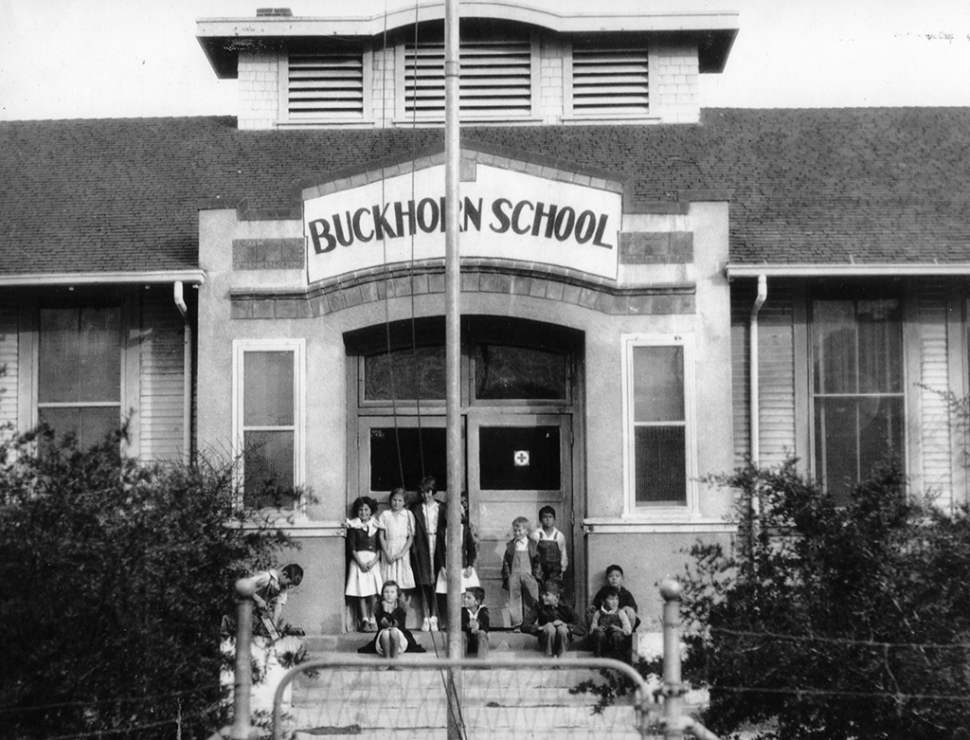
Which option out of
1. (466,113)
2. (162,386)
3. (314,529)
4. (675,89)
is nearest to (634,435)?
(314,529)

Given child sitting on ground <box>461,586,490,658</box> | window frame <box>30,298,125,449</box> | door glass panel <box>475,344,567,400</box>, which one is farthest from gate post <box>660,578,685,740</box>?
window frame <box>30,298,125,449</box>

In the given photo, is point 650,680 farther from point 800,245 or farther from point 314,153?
point 314,153

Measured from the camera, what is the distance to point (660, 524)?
11898 millimetres

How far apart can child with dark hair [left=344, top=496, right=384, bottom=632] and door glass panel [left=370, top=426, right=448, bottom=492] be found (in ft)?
2.37

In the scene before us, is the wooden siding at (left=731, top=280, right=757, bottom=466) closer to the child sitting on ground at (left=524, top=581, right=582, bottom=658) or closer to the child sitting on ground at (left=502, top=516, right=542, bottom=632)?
the child sitting on ground at (left=502, top=516, right=542, bottom=632)

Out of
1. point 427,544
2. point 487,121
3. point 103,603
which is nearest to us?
point 103,603

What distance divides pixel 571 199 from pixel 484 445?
269 cm

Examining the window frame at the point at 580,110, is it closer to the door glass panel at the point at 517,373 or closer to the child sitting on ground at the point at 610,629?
the door glass panel at the point at 517,373

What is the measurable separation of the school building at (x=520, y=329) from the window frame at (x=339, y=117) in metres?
1.13

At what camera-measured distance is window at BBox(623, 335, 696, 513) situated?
473 inches

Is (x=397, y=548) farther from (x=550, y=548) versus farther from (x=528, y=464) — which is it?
(x=528, y=464)

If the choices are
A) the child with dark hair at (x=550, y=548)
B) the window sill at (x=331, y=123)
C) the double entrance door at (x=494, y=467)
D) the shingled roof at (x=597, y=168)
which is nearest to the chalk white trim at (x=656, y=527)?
the child with dark hair at (x=550, y=548)

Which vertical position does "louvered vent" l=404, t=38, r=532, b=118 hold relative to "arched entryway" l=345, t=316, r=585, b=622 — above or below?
above

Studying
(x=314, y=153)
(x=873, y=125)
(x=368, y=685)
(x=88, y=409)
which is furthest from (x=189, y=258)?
(x=873, y=125)
